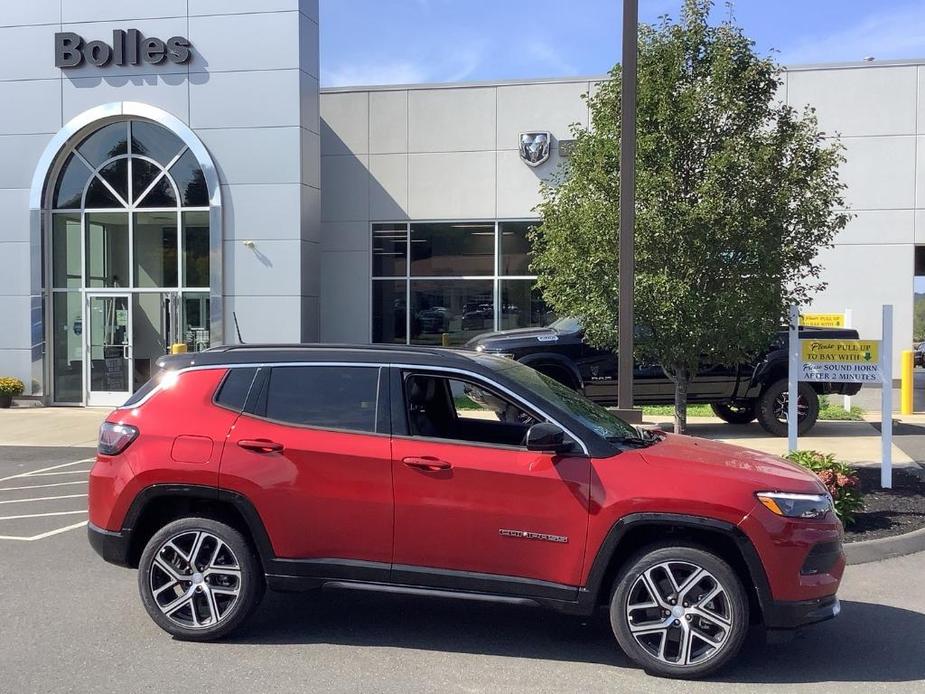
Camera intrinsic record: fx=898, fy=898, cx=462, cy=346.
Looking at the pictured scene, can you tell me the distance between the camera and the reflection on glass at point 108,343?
722 inches

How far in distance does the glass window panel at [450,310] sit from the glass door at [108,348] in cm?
593

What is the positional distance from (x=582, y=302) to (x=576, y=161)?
1.59m

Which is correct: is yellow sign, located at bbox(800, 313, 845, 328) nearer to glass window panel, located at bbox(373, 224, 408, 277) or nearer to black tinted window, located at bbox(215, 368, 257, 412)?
glass window panel, located at bbox(373, 224, 408, 277)

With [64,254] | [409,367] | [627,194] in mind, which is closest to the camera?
[409,367]

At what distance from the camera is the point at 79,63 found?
17750 millimetres

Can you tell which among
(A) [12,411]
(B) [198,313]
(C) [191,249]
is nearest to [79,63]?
(C) [191,249]

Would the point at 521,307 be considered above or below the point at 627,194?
below

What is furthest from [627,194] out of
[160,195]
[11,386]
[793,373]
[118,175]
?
[11,386]

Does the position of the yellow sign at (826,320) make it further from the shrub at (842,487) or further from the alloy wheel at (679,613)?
the alloy wheel at (679,613)

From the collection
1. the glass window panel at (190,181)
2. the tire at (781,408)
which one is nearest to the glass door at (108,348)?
the glass window panel at (190,181)

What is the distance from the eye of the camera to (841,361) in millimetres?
9047

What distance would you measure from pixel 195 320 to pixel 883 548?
14123 mm

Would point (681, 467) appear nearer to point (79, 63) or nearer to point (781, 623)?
point (781, 623)

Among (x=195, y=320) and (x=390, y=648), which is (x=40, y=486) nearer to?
(x=390, y=648)
